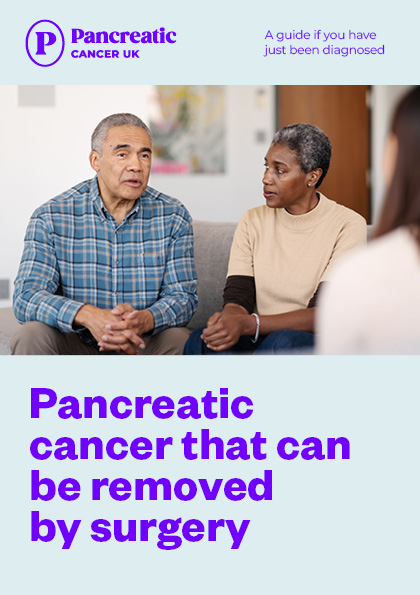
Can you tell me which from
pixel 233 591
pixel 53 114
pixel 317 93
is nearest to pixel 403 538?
pixel 233 591

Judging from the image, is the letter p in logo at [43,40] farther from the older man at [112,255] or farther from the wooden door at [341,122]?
the wooden door at [341,122]

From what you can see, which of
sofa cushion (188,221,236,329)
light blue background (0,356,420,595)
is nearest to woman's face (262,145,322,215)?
sofa cushion (188,221,236,329)

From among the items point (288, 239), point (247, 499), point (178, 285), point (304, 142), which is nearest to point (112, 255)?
point (178, 285)

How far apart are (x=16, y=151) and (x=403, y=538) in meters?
1.73

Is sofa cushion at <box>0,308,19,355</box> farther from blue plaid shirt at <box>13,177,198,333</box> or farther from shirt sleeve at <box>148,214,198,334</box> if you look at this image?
shirt sleeve at <box>148,214,198,334</box>

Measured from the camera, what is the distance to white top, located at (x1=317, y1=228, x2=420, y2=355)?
0.78m

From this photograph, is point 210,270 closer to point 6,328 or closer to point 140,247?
point 140,247

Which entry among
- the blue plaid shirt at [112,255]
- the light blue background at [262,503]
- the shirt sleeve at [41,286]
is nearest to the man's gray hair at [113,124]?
the blue plaid shirt at [112,255]

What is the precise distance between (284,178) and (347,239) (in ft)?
0.69

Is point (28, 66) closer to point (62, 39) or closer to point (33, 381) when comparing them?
point (62, 39)

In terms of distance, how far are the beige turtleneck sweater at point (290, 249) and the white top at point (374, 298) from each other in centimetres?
81

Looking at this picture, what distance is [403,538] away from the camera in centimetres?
111

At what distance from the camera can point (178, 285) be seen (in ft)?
5.67

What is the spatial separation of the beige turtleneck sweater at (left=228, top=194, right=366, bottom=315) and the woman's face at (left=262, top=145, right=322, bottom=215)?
48mm
